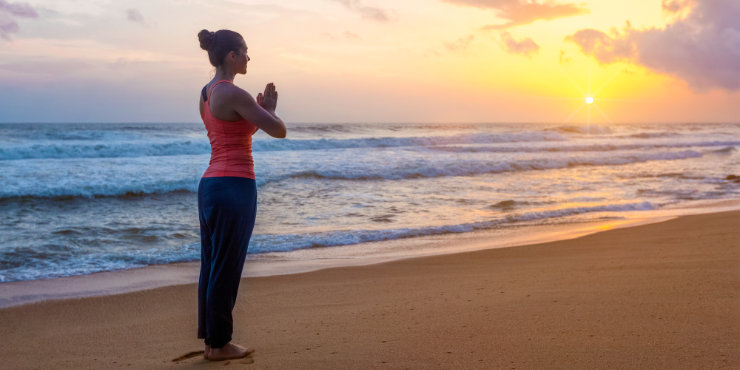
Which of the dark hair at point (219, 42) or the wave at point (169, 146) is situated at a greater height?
the dark hair at point (219, 42)

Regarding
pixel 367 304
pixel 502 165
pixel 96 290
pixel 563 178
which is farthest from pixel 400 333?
pixel 502 165

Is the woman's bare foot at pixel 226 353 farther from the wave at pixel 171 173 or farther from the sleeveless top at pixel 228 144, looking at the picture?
the wave at pixel 171 173

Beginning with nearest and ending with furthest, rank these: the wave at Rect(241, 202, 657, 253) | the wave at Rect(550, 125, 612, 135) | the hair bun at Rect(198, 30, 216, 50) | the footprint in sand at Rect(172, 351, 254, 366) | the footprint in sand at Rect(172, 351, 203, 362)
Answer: the hair bun at Rect(198, 30, 216, 50) → the footprint in sand at Rect(172, 351, 254, 366) → the footprint in sand at Rect(172, 351, 203, 362) → the wave at Rect(241, 202, 657, 253) → the wave at Rect(550, 125, 612, 135)

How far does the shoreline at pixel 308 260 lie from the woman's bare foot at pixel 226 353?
7.19ft

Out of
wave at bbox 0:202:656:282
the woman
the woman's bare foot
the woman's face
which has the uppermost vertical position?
the woman's face

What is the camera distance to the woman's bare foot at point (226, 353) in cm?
332

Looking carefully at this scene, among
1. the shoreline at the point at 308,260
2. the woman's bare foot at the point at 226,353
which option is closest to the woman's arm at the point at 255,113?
the woman's bare foot at the point at 226,353

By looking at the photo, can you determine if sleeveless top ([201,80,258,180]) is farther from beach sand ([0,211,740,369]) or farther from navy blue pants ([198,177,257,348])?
beach sand ([0,211,740,369])

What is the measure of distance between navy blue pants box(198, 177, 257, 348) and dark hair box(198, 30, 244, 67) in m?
0.62

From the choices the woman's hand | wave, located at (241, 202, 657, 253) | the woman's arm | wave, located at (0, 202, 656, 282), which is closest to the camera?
the woman's arm

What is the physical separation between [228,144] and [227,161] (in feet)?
0.29

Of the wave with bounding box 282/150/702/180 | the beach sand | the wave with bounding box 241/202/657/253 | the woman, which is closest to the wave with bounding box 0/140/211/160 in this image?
the wave with bounding box 282/150/702/180

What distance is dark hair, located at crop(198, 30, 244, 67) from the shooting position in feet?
9.98

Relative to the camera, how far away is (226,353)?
3.33 metres
